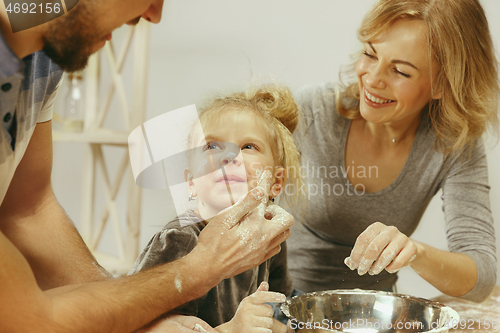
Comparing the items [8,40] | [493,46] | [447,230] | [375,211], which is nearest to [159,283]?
[8,40]

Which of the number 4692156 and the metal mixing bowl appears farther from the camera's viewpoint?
the metal mixing bowl

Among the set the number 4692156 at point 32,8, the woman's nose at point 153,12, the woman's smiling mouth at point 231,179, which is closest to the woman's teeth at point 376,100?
the woman's smiling mouth at point 231,179

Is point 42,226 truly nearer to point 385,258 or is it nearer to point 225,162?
point 225,162

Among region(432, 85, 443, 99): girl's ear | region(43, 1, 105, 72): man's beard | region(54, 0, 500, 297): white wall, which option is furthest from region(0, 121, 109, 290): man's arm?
region(432, 85, 443, 99): girl's ear

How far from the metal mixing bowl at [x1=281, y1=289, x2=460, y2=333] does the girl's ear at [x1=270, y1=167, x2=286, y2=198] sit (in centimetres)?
17

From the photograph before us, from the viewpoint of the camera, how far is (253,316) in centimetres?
60

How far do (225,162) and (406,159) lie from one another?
393 mm

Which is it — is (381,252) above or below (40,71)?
below

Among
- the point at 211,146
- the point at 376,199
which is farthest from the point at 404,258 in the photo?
the point at 211,146

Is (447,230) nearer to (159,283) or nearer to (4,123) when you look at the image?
(159,283)

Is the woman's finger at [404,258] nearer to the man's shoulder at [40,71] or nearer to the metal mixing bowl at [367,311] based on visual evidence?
the metal mixing bowl at [367,311]

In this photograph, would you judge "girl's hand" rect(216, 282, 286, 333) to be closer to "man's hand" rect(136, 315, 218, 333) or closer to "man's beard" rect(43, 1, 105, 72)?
"man's hand" rect(136, 315, 218, 333)

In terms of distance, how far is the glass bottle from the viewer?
0.62 metres

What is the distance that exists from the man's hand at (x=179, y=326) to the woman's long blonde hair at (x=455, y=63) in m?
0.46
